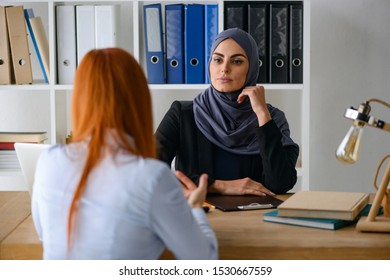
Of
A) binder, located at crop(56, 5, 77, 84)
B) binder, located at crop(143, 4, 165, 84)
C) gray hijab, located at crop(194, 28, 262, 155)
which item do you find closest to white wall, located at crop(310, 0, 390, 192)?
binder, located at crop(143, 4, 165, 84)

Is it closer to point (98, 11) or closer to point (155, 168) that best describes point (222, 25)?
point (98, 11)

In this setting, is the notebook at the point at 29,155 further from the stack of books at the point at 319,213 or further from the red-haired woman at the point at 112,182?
the stack of books at the point at 319,213

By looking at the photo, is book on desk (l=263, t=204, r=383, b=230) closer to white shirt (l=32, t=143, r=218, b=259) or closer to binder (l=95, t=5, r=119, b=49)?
white shirt (l=32, t=143, r=218, b=259)

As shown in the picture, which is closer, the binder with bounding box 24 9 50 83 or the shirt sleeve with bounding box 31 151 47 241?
the shirt sleeve with bounding box 31 151 47 241

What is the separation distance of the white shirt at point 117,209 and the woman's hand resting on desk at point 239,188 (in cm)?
78

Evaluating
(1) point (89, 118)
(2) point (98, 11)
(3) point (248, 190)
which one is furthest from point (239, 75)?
(1) point (89, 118)

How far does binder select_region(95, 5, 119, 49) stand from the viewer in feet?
11.0

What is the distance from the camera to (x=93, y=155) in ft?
4.75

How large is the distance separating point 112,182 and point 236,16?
2058mm

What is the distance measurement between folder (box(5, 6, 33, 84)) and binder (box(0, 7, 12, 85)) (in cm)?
2

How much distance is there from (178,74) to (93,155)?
2009mm

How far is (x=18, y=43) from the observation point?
133 inches

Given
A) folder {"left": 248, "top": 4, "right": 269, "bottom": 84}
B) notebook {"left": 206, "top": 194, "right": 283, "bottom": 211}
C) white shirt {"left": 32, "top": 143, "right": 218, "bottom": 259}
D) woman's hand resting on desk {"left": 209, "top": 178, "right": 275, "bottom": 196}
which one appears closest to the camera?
white shirt {"left": 32, "top": 143, "right": 218, "bottom": 259}

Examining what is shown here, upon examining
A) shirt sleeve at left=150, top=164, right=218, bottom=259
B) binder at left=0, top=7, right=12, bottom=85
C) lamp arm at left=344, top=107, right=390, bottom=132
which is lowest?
shirt sleeve at left=150, top=164, right=218, bottom=259
